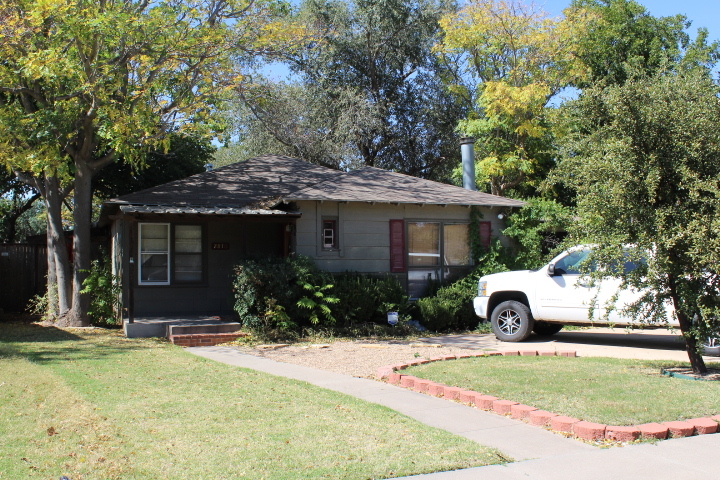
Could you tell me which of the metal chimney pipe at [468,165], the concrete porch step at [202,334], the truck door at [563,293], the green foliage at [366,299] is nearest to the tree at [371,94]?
the metal chimney pipe at [468,165]

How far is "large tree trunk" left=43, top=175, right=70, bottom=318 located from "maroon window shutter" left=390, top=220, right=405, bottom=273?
770cm

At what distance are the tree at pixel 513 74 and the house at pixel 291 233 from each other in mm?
8686

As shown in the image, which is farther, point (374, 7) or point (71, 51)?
point (374, 7)

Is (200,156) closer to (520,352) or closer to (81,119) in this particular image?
(81,119)

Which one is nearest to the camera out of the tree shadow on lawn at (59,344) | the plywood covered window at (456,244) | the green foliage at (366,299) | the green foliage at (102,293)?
the tree shadow on lawn at (59,344)

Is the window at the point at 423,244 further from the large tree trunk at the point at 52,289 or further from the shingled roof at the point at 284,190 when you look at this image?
the large tree trunk at the point at 52,289

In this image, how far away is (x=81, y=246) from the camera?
14914 mm

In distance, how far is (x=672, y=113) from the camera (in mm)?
7840

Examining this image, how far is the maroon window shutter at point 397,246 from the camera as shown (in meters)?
15.2

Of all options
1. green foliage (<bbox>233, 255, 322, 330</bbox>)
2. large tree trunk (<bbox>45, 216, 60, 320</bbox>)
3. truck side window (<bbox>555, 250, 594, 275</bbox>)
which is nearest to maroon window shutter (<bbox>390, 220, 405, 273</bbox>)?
green foliage (<bbox>233, 255, 322, 330</bbox>)

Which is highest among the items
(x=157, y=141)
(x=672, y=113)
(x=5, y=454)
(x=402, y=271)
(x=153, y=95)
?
(x=153, y=95)

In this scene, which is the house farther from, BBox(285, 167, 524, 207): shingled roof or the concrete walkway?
the concrete walkway

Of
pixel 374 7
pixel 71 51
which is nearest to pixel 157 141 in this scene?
pixel 71 51

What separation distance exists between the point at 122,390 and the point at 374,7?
74.5 feet
